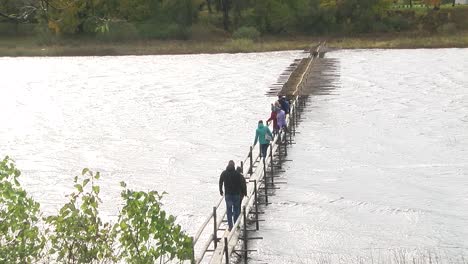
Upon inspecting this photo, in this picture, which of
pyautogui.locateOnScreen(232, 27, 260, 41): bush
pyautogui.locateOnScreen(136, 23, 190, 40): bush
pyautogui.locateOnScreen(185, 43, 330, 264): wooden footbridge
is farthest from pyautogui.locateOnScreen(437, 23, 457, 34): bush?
pyautogui.locateOnScreen(185, 43, 330, 264): wooden footbridge

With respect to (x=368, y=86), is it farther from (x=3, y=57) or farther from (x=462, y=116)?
(x=3, y=57)

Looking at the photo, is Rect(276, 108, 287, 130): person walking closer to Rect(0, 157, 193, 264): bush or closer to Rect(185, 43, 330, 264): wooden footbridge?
Rect(185, 43, 330, 264): wooden footbridge

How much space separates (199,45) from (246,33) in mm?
6823

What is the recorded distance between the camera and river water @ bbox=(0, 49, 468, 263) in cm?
1469

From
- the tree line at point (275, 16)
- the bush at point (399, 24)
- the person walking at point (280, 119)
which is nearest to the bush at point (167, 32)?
the tree line at point (275, 16)

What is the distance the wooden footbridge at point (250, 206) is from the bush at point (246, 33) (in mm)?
40949

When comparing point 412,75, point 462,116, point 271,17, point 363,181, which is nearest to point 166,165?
point 363,181

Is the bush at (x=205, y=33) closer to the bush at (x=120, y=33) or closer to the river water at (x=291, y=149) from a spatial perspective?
the bush at (x=120, y=33)

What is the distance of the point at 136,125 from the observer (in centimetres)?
2875

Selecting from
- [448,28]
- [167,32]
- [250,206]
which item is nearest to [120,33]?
[167,32]

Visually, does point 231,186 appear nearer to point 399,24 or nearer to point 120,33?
point 120,33

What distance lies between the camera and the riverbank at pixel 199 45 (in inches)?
2680

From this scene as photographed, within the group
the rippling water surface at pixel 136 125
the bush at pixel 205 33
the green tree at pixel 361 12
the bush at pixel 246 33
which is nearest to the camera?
the rippling water surface at pixel 136 125

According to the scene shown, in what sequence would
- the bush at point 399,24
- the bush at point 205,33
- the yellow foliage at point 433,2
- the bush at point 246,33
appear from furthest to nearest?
the yellow foliage at point 433,2
the bush at point 399,24
the bush at point 205,33
the bush at point 246,33
